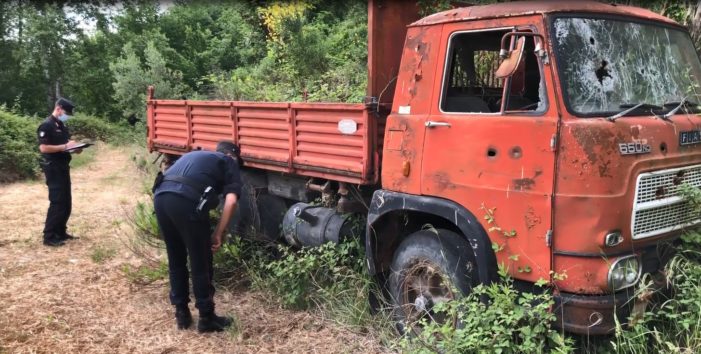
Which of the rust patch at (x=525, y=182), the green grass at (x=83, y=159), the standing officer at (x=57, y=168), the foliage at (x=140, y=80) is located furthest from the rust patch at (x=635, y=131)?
the foliage at (x=140, y=80)

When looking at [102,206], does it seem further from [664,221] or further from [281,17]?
[664,221]

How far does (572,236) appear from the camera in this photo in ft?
9.96

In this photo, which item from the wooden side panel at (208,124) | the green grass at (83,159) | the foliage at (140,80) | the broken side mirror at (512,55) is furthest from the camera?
the foliage at (140,80)

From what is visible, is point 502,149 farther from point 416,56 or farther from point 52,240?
point 52,240

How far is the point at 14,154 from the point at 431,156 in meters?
12.3

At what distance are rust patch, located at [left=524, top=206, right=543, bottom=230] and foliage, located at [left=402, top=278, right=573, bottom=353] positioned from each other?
1.09 feet

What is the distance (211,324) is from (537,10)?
323 centimetres

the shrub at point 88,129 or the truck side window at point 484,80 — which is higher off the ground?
the truck side window at point 484,80

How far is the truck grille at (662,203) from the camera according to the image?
3.07m

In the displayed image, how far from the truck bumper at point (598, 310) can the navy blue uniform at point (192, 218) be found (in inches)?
96.9

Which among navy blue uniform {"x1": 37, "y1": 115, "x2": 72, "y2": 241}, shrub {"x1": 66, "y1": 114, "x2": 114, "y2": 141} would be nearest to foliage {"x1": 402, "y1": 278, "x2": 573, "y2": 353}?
navy blue uniform {"x1": 37, "y1": 115, "x2": 72, "y2": 241}

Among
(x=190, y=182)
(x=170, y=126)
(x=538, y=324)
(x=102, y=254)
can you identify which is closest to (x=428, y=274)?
(x=538, y=324)

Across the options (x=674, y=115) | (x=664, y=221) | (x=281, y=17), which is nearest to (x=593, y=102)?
(x=674, y=115)

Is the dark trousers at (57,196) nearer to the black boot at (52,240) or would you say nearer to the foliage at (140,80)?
the black boot at (52,240)
